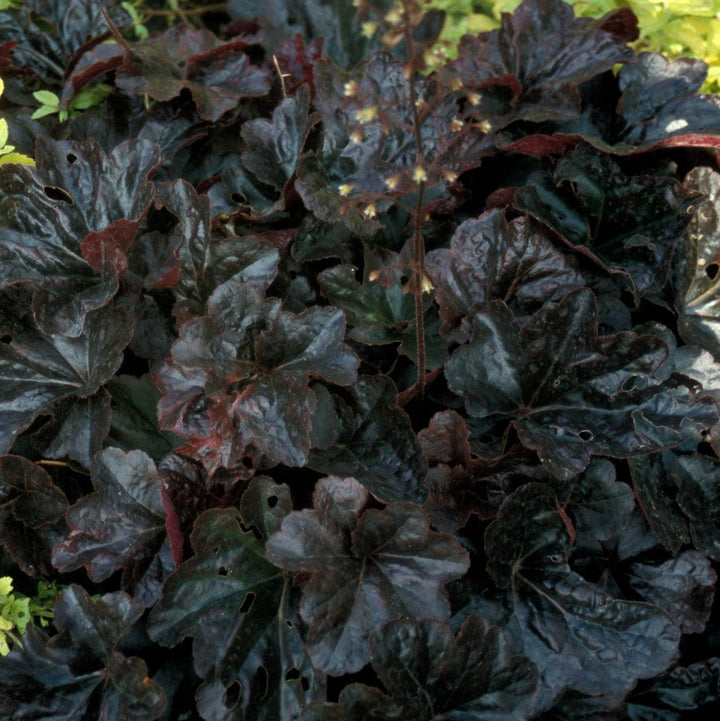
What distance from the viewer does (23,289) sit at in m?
1.65

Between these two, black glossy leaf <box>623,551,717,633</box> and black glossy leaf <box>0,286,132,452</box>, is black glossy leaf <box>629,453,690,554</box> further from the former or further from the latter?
black glossy leaf <box>0,286,132,452</box>

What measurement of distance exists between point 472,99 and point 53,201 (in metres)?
0.95

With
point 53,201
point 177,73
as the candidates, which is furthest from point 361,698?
point 177,73

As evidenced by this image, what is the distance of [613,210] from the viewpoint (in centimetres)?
178

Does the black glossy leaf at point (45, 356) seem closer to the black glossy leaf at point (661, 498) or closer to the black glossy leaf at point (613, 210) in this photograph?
the black glossy leaf at point (613, 210)

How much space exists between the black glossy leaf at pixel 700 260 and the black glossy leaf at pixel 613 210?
0.11 meters

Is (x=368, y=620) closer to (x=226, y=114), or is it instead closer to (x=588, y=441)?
(x=588, y=441)

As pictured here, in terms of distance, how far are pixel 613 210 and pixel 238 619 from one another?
115 centimetres

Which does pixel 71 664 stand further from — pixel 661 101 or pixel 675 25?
pixel 675 25

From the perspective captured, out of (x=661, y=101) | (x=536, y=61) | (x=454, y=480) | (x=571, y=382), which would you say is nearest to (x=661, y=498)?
(x=571, y=382)

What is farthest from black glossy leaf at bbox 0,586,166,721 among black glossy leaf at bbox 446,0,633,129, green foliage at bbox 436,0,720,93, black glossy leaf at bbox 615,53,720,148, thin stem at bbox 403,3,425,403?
green foliage at bbox 436,0,720,93

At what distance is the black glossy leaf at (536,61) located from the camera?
1.83 meters

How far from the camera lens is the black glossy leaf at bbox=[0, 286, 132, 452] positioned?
1.57 meters

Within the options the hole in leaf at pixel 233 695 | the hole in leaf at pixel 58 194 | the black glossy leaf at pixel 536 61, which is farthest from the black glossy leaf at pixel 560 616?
the hole in leaf at pixel 58 194
